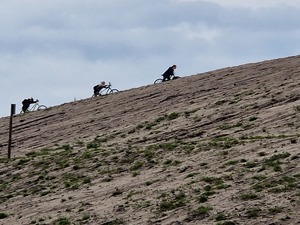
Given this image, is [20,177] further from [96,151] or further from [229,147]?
[229,147]

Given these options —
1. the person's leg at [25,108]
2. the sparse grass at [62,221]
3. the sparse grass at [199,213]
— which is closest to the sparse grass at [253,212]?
the sparse grass at [199,213]

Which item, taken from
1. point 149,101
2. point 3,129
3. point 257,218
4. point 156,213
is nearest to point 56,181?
point 156,213

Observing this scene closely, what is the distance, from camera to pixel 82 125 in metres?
45.3

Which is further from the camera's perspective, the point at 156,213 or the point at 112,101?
the point at 112,101

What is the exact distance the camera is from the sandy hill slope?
2398 cm

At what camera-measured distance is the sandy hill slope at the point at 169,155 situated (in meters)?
24.0

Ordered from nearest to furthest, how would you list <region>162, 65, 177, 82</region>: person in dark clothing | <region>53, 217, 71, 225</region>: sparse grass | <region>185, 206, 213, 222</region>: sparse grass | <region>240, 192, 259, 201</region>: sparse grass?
<region>185, 206, 213, 222</region>: sparse grass, <region>240, 192, 259, 201</region>: sparse grass, <region>53, 217, 71, 225</region>: sparse grass, <region>162, 65, 177, 82</region>: person in dark clothing

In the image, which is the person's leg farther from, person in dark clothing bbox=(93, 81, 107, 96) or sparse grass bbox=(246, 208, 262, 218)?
sparse grass bbox=(246, 208, 262, 218)

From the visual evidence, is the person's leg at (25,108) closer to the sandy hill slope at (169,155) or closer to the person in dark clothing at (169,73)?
the sandy hill slope at (169,155)

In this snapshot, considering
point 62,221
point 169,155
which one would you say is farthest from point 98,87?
point 62,221

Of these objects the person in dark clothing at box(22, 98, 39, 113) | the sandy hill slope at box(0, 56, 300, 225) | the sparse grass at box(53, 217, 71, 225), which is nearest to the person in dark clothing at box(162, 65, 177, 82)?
the sandy hill slope at box(0, 56, 300, 225)

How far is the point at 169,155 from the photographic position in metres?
31.7

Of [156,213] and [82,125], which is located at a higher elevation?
[82,125]

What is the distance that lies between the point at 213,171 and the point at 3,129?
2618cm
